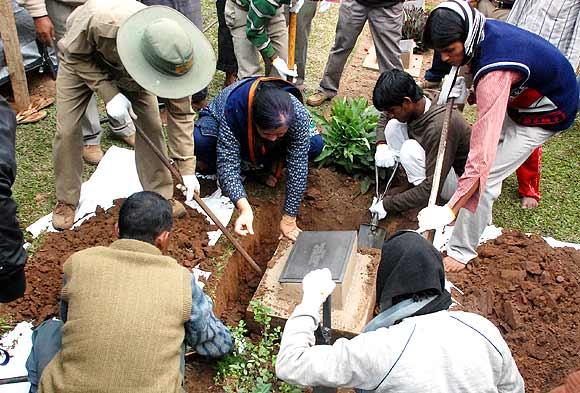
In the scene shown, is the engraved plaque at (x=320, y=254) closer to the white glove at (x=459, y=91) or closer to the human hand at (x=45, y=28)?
the white glove at (x=459, y=91)

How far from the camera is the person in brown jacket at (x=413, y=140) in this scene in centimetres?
373

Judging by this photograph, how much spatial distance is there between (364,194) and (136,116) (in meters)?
1.87

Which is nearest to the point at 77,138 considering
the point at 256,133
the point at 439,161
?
the point at 256,133

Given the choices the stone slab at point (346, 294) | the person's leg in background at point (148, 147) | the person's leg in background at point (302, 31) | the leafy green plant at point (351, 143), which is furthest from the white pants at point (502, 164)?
the person's leg in background at point (302, 31)

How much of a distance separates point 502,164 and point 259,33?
2221 mm

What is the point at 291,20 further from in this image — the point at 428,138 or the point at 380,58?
the point at 428,138

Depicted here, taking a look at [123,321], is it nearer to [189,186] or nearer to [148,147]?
[189,186]

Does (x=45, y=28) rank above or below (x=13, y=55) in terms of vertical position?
above

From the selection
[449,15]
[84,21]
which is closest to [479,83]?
[449,15]

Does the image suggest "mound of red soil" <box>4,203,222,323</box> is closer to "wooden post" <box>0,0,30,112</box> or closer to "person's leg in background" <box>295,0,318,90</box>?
"wooden post" <box>0,0,30,112</box>

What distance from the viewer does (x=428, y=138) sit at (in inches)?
154

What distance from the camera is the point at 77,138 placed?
3.88 m

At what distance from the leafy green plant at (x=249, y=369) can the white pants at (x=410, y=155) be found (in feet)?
5.13

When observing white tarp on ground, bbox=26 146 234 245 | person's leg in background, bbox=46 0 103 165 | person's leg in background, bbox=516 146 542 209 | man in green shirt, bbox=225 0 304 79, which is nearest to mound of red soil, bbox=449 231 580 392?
person's leg in background, bbox=516 146 542 209
